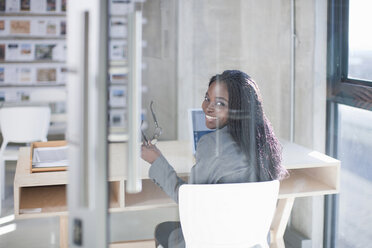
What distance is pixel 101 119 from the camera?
1.46 metres

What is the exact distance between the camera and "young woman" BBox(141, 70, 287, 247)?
1.78 m

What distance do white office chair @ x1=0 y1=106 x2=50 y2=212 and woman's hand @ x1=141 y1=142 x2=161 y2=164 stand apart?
1.17 metres

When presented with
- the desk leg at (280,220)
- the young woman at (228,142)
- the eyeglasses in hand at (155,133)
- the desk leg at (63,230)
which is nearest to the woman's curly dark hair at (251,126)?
the young woman at (228,142)

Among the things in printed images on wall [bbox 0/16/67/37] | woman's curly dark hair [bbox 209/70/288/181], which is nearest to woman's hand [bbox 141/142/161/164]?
woman's curly dark hair [bbox 209/70/288/181]

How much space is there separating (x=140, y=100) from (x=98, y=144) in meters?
0.23

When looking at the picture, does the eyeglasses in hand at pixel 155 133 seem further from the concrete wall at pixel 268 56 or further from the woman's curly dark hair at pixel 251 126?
the woman's curly dark hair at pixel 251 126

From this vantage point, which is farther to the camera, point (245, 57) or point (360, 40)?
point (360, 40)

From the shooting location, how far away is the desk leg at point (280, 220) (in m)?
1.91

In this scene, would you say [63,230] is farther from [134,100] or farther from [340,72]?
[340,72]

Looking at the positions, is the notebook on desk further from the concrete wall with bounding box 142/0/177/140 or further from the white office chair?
the white office chair

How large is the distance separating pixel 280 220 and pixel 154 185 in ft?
1.50

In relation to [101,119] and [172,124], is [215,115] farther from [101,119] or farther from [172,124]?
[101,119]

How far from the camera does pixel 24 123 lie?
→ 297 centimetres

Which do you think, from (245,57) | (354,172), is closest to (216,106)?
(245,57)
